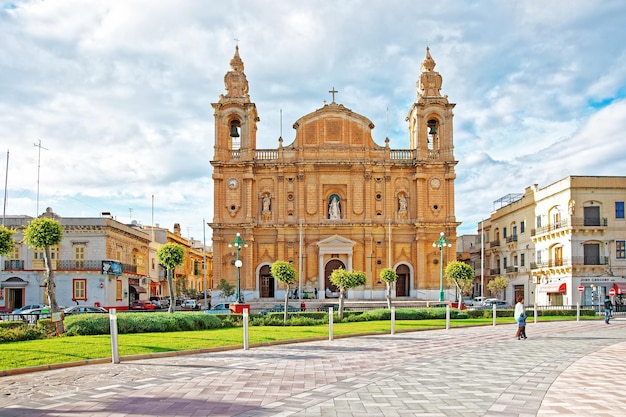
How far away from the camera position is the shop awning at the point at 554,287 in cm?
4547

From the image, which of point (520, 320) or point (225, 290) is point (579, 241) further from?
point (225, 290)

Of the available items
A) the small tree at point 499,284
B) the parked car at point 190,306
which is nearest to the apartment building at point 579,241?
the small tree at point 499,284

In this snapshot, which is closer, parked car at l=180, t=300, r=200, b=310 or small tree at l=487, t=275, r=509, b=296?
parked car at l=180, t=300, r=200, b=310

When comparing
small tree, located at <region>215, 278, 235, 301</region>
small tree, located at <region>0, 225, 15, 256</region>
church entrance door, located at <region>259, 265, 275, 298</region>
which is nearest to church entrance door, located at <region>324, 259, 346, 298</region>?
church entrance door, located at <region>259, 265, 275, 298</region>

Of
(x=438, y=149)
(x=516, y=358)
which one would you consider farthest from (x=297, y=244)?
(x=516, y=358)

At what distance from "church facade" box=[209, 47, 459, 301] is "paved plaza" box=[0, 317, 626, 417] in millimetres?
32940

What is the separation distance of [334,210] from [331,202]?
792 millimetres

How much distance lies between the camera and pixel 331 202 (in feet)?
174

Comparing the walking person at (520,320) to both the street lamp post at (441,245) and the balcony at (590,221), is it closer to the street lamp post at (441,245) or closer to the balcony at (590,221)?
the street lamp post at (441,245)

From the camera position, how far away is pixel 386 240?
172ft

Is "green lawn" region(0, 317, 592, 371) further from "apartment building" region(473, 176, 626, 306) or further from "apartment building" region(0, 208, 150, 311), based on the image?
"apartment building" region(0, 208, 150, 311)

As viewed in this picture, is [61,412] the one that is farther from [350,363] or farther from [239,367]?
[350,363]

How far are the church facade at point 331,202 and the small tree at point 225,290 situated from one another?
4.68 ft

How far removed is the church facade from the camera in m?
51.7
